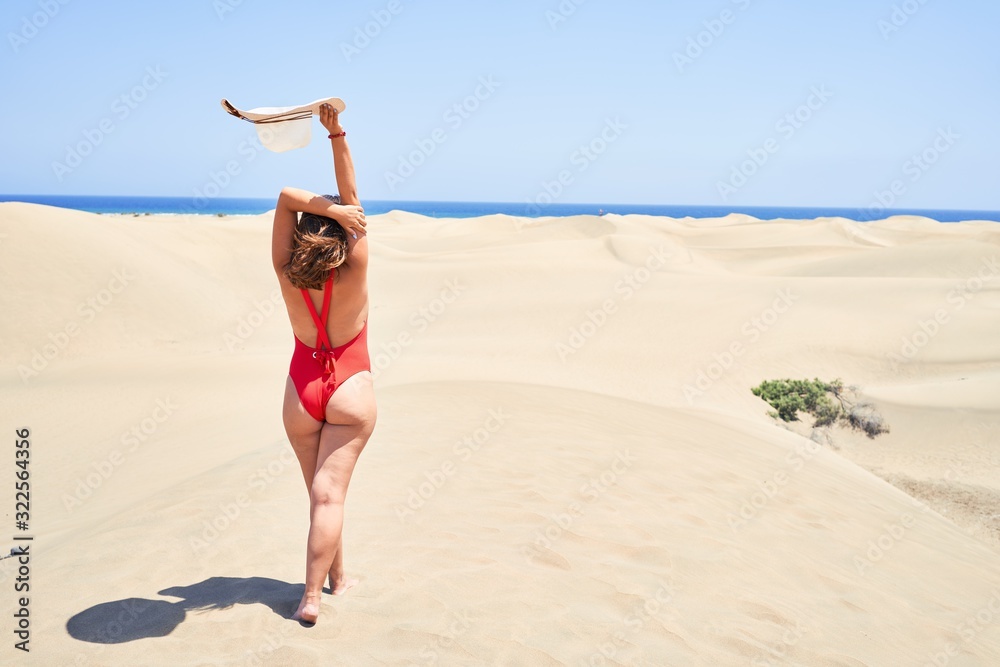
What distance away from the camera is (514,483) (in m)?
5.77

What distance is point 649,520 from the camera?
5176mm

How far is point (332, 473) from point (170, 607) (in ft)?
3.69

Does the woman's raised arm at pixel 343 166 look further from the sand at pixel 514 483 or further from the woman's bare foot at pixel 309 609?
the sand at pixel 514 483

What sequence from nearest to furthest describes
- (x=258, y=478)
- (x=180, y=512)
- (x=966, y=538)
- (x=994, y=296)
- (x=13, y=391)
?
(x=180, y=512)
(x=258, y=478)
(x=966, y=538)
(x=13, y=391)
(x=994, y=296)

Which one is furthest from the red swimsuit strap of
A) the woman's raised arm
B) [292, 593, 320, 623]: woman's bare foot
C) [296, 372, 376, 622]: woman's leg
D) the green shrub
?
the green shrub

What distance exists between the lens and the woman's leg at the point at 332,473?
11.0ft

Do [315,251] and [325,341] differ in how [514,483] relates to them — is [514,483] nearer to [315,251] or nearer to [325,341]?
[325,341]

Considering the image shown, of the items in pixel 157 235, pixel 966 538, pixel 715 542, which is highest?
pixel 157 235

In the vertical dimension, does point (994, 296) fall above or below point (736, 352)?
above

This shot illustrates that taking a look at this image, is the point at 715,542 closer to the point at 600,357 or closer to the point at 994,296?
the point at 600,357

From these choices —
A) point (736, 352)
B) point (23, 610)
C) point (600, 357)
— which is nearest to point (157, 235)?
point (600, 357)

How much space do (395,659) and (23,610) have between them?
6.62 feet

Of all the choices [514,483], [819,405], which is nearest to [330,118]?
[514,483]

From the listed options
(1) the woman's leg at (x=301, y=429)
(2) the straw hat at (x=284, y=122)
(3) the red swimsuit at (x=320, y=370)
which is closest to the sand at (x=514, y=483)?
(1) the woman's leg at (x=301, y=429)
